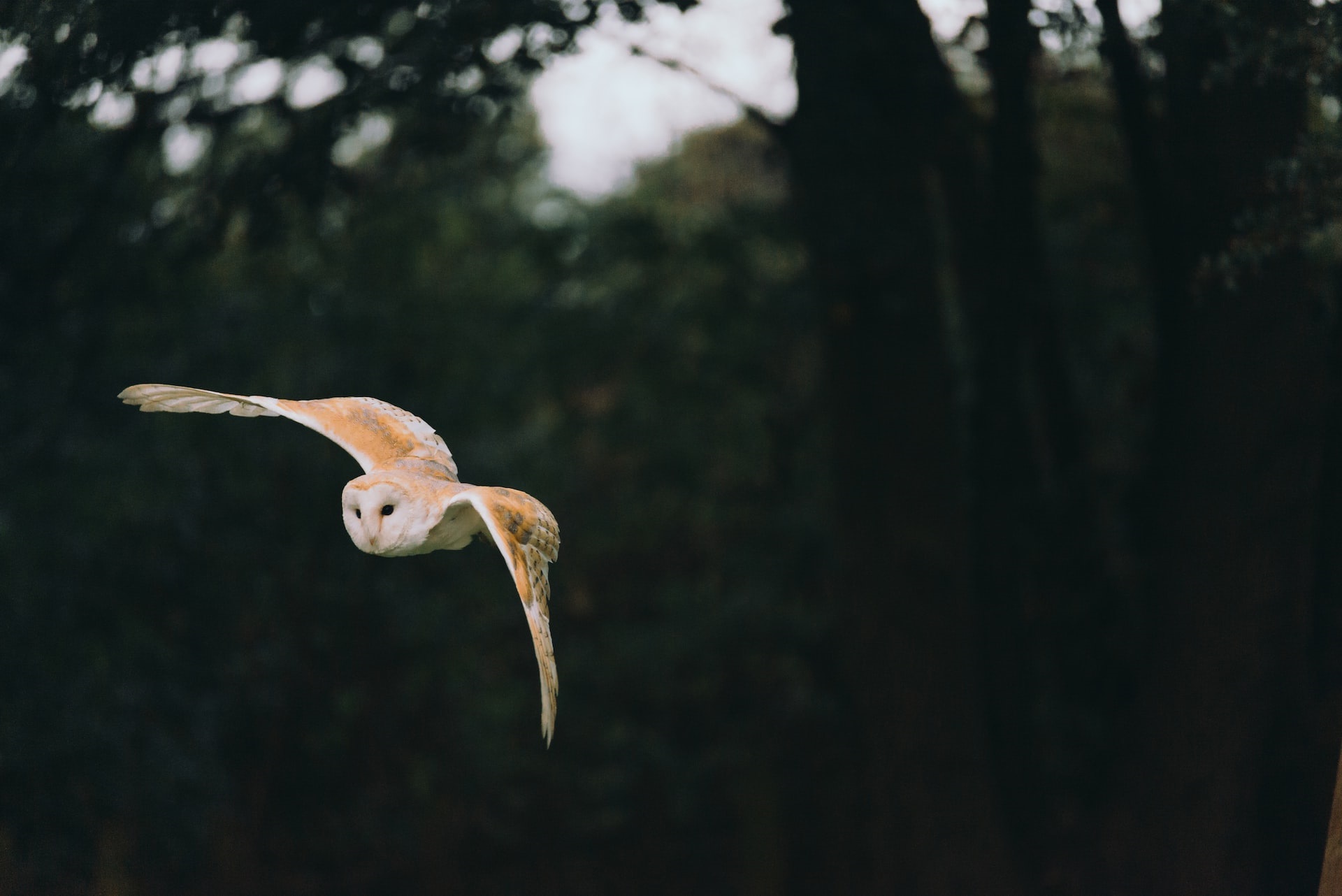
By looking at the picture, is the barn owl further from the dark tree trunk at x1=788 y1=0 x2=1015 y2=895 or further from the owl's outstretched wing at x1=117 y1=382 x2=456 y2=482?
the dark tree trunk at x1=788 y1=0 x2=1015 y2=895

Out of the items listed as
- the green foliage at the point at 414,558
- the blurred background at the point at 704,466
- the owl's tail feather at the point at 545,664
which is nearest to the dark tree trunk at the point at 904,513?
the blurred background at the point at 704,466

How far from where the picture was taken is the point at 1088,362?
18.9 feet

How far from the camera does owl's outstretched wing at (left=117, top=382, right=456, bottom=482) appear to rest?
241 cm

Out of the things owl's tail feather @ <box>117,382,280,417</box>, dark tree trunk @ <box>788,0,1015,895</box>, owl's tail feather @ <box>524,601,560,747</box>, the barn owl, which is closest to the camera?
owl's tail feather @ <box>524,601,560,747</box>

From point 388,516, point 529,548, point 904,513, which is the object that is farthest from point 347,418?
point 904,513

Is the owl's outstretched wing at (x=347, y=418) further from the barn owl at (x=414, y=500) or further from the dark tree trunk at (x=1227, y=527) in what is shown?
the dark tree trunk at (x=1227, y=527)

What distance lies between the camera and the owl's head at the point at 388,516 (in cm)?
213

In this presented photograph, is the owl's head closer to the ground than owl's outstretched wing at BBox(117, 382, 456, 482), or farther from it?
closer to the ground

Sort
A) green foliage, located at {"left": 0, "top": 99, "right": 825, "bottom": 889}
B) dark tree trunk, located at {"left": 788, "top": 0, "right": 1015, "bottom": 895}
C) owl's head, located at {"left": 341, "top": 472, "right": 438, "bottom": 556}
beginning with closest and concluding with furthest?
owl's head, located at {"left": 341, "top": 472, "right": 438, "bottom": 556}, dark tree trunk, located at {"left": 788, "top": 0, "right": 1015, "bottom": 895}, green foliage, located at {"left": 0, "top": 99, "right": 825, "bottom": 889}

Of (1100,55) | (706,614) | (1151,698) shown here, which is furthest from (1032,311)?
(706,614)

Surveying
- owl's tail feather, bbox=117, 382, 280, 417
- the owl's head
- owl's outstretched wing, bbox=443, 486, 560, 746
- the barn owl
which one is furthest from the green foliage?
owl's outstretched wing, bbox=443, 486, 560, 746

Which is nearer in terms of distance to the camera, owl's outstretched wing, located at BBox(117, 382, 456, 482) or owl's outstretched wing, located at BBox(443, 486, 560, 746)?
owl's outstretched wing, located at BBox(443, 486, 560, 746)

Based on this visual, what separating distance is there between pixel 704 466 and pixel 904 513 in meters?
2.86

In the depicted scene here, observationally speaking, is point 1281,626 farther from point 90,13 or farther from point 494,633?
point 494,633
